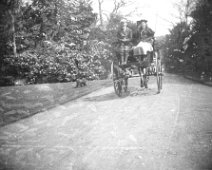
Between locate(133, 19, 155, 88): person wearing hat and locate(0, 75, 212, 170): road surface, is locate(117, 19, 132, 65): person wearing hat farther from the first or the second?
locate(0, 75, 212, 170): road surface

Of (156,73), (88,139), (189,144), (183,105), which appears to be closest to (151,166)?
(189,144)

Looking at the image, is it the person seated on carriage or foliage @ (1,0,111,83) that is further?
foliage @ (1,0,111,83)

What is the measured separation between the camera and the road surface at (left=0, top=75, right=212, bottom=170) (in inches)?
140

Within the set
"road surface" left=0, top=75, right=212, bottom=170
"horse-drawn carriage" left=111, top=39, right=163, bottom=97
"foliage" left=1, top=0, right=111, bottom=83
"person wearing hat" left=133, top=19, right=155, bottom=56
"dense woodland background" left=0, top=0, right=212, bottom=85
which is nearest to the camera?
"road surface" left=0, top=75, right=212, bottom=170

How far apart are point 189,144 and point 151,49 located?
570 cm

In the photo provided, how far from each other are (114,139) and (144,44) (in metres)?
5.36

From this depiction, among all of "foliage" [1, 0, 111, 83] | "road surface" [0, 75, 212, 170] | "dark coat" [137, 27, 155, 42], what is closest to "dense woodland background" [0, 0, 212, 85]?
"foliage" [1, 0, 111, 83]

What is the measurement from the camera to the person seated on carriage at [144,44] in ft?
29.2

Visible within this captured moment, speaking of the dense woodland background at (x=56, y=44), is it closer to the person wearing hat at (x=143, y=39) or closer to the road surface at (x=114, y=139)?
the person wearing hat at (x=143, y=39)

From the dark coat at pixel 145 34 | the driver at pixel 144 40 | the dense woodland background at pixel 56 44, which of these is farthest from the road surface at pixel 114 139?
the dense woodland background at pixel 56 44

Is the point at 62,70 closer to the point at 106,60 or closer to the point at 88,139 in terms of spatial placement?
the point at 106,60

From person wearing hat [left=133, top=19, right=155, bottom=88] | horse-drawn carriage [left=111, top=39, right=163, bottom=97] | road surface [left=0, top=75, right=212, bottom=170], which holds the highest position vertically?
person wearing hat [left=133, top=19, right=155, bottom=88]

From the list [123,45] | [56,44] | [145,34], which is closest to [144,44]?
[145,34]

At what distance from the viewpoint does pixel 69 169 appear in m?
3.42
